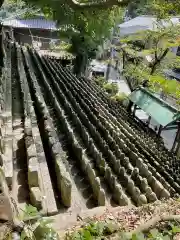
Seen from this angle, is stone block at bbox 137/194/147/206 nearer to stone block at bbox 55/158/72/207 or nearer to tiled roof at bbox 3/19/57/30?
stone block at bbox 55/158/72/207

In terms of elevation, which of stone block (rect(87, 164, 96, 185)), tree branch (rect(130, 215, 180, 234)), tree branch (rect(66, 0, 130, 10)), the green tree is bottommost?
stone block (rect(87, 164, 96, 185))

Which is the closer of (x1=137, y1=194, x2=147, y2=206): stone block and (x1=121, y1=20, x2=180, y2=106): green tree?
(x1=137, y1=194, x2=147, y2=206): stone block

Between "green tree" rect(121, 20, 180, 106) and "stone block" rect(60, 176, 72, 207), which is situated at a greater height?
"green tree" rect(121, 20, 180, 106)

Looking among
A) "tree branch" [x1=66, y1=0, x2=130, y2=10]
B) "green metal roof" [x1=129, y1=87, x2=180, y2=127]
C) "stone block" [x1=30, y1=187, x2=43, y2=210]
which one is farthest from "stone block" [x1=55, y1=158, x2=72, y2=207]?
"green metal roof" [x1=129, y1=87, x2=180, y2=127]

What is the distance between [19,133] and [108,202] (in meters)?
2.16

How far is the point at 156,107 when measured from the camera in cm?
1156

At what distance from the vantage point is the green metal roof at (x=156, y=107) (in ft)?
34.7

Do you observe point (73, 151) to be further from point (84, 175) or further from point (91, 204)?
point (91, 204)

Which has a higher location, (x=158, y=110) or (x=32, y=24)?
(x=32, y=24)

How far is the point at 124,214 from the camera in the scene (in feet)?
11.6

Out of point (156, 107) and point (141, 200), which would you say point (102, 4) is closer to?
point (156, 107)

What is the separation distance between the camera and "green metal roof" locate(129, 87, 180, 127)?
10.6 metres

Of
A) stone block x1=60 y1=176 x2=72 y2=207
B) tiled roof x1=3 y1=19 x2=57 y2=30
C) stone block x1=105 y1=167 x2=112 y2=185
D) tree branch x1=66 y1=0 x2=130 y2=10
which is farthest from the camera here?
tiled roof x1=3 y1=19 x2=57 y2=30

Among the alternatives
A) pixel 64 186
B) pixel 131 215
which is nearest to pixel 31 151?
pixel 64 186
